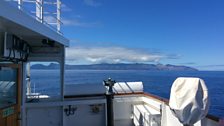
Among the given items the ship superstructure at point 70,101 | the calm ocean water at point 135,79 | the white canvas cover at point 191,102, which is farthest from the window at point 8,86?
the white canvas cover at point 191,102

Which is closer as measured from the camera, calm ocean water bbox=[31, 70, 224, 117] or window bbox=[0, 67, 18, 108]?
window bbox=[0, 67, 18, 108]

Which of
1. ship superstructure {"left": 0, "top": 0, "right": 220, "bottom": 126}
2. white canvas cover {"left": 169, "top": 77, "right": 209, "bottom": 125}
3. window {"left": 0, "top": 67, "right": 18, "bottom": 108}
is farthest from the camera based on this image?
ship superstructure {"left": 0, "top": 0, "right": 220, "bottom": 126}

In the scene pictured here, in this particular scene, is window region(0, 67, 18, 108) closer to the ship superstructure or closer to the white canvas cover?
the ship superstructure

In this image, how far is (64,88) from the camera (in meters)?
6.20

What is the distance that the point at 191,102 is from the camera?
3213 mm

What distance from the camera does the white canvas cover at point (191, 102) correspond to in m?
3.21

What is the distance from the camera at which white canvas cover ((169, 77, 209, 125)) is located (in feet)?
10.5

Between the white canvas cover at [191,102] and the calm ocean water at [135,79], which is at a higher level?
the white canvas cover at [191,102]

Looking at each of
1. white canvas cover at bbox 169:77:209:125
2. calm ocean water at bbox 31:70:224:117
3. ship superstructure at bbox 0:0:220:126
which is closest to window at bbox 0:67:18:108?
ship superstructure at bbox 0:0:220:126

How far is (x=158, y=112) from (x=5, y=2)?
13.4ft

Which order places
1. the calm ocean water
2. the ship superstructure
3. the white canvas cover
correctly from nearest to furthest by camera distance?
1. the white canvas cover
2. the ship superstructure
3. the calm ocean water

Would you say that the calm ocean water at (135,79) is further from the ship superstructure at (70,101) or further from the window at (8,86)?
the window at (8,86)

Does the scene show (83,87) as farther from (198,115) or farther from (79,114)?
(198,115)

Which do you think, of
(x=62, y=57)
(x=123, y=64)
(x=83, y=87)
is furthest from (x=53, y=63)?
(x=123, y=64)
